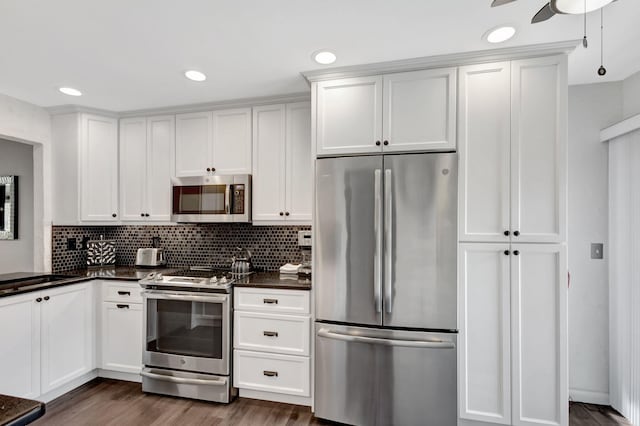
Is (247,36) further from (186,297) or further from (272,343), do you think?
(272,343)

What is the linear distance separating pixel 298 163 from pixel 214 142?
2.81 feet

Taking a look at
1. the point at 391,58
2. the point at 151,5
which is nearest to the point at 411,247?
the point at 391,58

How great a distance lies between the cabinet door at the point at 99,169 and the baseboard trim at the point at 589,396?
4315 millimetres

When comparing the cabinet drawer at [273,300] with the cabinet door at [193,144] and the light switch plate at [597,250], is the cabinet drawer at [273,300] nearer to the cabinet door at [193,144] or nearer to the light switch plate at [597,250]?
the cabinet door at [193,144]

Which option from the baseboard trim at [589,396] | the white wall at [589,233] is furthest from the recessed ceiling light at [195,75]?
the baseboard trim at [589,396]

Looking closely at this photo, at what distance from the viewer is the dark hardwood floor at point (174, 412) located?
7.58 ft

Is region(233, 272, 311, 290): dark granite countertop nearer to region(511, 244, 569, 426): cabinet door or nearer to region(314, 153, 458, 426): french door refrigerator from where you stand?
region(314, 153, 458, 426): french door refrigerator

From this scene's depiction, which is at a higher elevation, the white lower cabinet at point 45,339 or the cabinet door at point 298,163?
the cabinet door at point 298,163

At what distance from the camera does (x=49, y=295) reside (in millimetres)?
2541

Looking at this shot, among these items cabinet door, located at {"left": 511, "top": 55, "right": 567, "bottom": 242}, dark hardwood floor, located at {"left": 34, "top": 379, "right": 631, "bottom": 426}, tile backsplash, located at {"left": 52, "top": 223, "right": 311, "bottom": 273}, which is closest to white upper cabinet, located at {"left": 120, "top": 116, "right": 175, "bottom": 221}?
tile backsplash, located at {"left": 52, "top": 223, "right": 311, "bottom": 273}

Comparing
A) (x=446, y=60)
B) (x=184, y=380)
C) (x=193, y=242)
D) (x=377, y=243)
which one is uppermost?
(x=446, y=60)

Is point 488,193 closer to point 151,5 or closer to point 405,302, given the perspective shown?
point 405,302

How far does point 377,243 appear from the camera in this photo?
85.9 inches

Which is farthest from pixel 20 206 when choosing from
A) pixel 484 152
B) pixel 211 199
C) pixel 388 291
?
pixel 484 152
